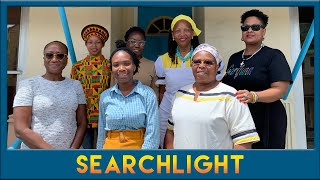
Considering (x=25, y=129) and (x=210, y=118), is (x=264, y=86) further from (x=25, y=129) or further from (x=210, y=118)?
(x=25, y=129)

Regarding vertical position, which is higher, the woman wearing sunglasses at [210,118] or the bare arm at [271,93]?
the bare arm at [271,93]

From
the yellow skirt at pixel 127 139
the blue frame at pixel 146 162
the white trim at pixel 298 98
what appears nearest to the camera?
the blue frame at pixel 146 162

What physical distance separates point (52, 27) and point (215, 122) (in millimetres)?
3126

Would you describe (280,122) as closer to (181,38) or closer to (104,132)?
(181,38)

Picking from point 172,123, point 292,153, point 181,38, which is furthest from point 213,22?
point 292,153

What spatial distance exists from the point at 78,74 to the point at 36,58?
5.89 ft

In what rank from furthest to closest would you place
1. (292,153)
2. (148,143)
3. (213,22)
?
(213,22) < (148,143) < (292,153)

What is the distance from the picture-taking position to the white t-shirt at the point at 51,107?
8.21ft

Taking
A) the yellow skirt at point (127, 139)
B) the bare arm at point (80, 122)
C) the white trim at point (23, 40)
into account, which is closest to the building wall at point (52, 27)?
the white trim at point (23, 40)

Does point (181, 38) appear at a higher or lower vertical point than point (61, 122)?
higher

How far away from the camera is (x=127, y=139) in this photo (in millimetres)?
2359

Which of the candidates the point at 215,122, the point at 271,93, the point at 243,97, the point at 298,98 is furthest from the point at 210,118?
the point at 298,98

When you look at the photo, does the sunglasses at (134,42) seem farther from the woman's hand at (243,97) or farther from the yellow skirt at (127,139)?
the woman's hand at (243,97)

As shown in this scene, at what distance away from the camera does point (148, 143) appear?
231cm
